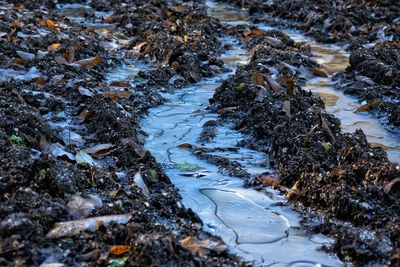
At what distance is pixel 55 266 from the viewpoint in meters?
2.57

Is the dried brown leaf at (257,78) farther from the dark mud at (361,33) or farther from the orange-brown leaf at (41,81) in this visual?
the orange-brown leaf at (41,81)

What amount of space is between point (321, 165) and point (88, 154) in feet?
5.02

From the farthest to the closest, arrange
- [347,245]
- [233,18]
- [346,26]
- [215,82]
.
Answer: [233,18] → [346,26] → [215,82] → [347,245]

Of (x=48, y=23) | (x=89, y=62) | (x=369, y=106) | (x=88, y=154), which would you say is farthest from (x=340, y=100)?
(x=48, y=23)

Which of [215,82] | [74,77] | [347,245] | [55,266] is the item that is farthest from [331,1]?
[55,266]

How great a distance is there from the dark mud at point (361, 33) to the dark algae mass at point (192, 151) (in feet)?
0.10

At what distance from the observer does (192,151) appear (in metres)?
4.34

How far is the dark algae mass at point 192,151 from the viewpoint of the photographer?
287 cm

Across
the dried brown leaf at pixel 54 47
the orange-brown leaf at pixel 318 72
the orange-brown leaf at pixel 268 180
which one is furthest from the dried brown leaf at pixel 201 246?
the dried brown leaf at pixel 54 47

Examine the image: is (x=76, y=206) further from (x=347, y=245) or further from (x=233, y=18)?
(x=233, y=18)

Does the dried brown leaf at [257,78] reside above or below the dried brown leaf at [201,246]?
above

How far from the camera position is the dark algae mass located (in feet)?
9.41

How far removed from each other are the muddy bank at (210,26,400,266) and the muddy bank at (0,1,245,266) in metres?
0.65

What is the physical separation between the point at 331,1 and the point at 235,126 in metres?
6.33
